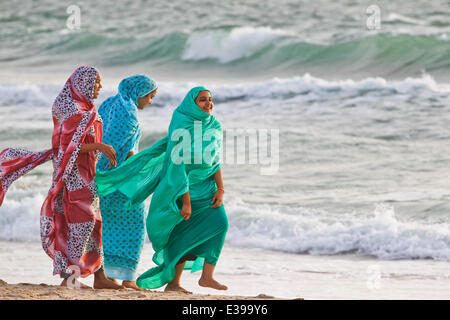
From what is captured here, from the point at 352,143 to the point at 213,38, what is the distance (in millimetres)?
10074

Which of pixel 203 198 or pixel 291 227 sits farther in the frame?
pixel 291 227

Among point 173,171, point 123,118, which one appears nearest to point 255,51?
point 123,118

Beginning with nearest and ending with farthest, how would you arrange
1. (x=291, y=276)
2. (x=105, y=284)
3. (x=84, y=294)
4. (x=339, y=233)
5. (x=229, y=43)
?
(x=84, y=294)
(x=105, y=284)
(x=291, y=276)
(x=339, y=233)
(x=229, y=43)

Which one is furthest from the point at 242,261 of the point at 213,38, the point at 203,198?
the point at 213,38

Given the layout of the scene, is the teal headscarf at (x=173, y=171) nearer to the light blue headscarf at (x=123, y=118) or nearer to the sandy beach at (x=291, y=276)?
the light blue headscarf at (x=123, y=118)

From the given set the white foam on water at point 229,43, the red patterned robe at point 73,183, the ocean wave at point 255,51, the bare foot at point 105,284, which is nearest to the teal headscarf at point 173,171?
the red patterned robe at point 73,183

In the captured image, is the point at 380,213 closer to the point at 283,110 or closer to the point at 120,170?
the point at 120,170

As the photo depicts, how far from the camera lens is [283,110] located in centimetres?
1430

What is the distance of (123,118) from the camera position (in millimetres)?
5195

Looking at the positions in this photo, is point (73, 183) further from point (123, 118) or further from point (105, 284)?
point (105, 284)

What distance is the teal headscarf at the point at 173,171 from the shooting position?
4.84m

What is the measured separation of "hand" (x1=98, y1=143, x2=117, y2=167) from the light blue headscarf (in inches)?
16.4

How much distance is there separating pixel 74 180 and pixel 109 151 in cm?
30

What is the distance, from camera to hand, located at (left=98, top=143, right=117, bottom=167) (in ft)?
15.5
